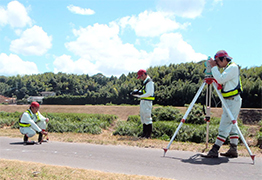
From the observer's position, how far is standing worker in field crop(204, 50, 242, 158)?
17.5ft

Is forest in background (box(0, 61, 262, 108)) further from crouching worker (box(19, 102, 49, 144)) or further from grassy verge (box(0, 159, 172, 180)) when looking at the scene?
grassy verge (box(0, 159, 172, 180))

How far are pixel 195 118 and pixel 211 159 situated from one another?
16.3 feet

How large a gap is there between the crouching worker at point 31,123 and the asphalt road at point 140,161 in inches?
21.8

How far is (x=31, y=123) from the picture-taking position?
7828 millimetres

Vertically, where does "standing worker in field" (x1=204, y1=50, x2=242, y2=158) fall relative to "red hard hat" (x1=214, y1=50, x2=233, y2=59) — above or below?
below

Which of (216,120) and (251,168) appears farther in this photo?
(216,120)

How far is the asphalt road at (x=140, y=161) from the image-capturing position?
4.53m

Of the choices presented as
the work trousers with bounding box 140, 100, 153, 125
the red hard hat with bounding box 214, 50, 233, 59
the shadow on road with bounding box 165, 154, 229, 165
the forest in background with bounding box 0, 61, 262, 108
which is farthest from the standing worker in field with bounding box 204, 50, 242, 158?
the forest in background with bounding box 0, 61, 262, 108

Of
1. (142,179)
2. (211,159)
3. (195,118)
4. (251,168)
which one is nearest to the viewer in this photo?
(142,179)

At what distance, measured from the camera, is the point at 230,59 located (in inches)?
219

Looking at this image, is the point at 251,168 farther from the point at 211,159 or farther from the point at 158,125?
the point at 158,125

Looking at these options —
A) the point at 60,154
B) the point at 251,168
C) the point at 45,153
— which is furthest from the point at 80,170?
the point at 251,168

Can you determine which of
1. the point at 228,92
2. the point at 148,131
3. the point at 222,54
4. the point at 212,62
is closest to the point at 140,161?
the point at 228,92

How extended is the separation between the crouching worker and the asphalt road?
555 mm
